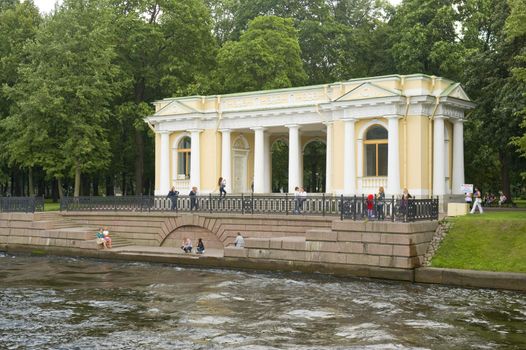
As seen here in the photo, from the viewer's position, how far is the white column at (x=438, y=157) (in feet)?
93.0

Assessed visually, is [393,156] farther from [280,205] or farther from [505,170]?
[505,170]

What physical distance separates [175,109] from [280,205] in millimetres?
11382

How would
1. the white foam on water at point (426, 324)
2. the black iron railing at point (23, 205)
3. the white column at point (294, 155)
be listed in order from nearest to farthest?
1. the white foam on water at point (426, 324)
2. the white column at point (294, 155)
3. the black iron railing at point (23, 205)

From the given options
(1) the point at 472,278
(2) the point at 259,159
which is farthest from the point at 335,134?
(1) the point at 472,278

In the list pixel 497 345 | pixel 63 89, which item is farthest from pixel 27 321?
pixel 63 89

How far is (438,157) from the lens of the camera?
28.4 meters

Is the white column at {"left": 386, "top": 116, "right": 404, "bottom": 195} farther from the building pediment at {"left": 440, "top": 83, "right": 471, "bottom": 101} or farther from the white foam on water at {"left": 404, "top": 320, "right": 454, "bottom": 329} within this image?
the white foam on water at {"left": 404, "top": 320, "right": 454, "bottom": 329}

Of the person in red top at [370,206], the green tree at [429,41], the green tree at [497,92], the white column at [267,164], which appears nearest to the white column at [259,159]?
the white column at [267,164]

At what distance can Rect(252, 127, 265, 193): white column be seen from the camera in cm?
3325

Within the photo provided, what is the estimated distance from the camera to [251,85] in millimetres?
42969

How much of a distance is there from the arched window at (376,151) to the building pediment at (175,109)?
402 inches

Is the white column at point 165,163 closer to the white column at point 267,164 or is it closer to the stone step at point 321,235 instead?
the white column at point 267,164

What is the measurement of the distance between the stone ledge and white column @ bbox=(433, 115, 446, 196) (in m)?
8.34

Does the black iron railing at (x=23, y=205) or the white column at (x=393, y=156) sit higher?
the white column at (x=393, y=156)
